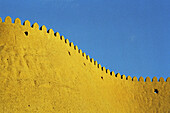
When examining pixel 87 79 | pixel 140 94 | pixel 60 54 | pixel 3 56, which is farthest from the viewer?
pixel 140 94

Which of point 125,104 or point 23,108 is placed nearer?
point 23,108

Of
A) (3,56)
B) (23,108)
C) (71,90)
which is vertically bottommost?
(23,108)

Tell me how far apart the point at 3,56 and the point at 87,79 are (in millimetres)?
5544

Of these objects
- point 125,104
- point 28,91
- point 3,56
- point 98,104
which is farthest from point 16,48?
point 125,104

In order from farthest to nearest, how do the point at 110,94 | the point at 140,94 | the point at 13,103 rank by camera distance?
1. the point at 140,94
2. the point at 110,94
3. the point at 13,103

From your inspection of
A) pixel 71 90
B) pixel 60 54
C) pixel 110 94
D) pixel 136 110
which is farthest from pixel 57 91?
pixel 136 110

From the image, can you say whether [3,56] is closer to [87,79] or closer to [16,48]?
[16,48]

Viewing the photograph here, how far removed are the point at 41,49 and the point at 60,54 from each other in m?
1.26

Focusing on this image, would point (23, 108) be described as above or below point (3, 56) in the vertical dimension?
below

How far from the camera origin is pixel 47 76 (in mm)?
19875

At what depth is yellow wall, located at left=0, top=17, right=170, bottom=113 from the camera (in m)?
18.7

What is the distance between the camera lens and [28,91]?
61.7 feet

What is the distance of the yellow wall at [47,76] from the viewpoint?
1867cm

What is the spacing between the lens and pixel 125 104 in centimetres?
2517
